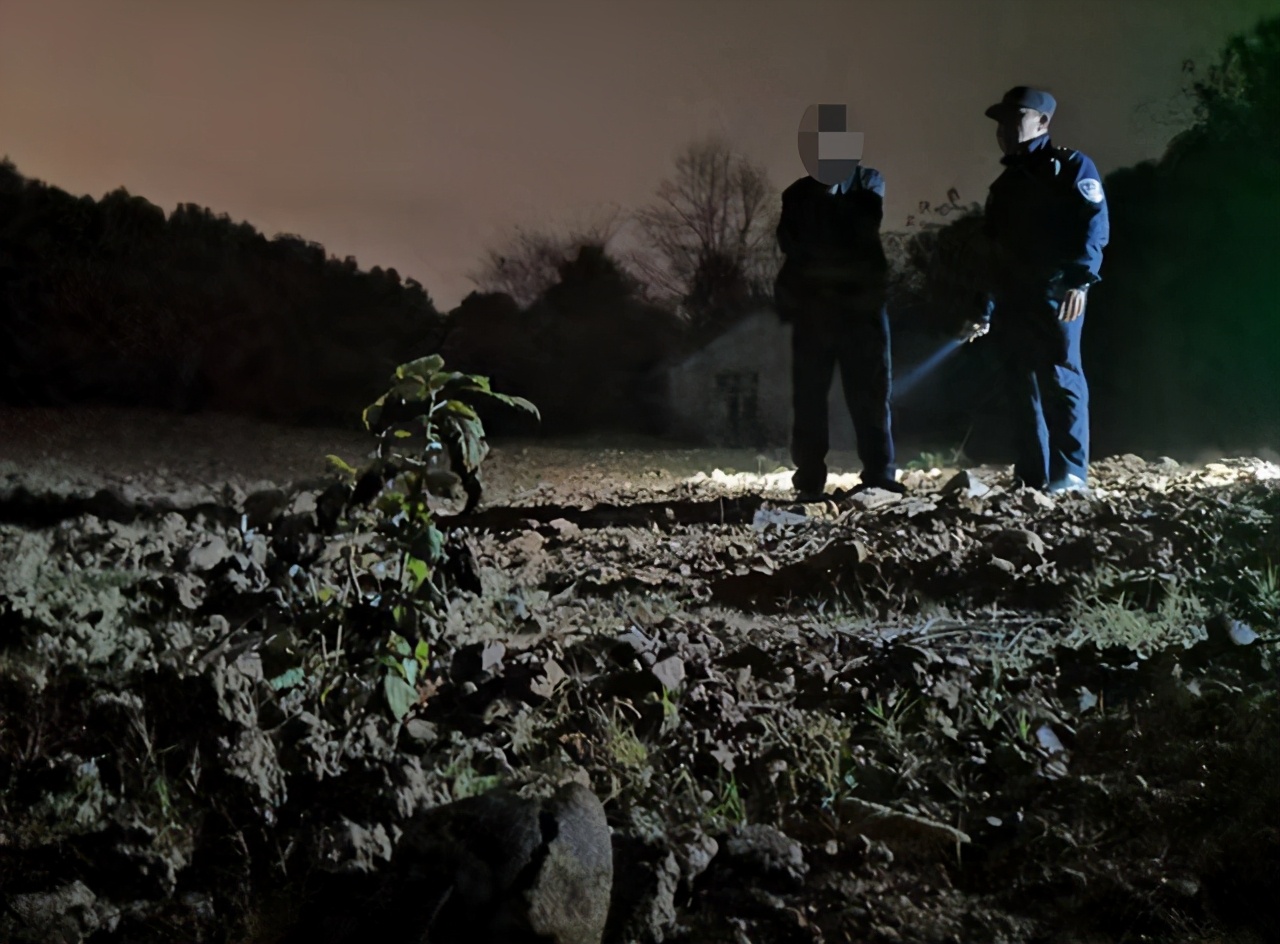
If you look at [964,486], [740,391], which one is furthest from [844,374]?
[964,486]

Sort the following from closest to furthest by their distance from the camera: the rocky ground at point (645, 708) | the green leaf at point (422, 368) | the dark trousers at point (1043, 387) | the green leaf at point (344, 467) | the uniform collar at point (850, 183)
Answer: the rocky ground at point (645, 708) < the green leaf at point (422, 368) < the green leaf at point (344, 467) < the uniform collar at point (850, 183) < the dark trousers at point (1043, 387)

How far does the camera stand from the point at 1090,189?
2.70 m

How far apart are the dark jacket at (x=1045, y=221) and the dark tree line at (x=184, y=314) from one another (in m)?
1.36

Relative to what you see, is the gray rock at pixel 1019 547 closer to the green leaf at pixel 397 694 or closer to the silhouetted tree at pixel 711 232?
the silhouetted tree at pixel 711 232

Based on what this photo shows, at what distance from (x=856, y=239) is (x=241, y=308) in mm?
1535

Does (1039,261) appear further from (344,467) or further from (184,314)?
(184,314)

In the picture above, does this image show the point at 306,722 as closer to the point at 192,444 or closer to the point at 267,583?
the point at 267,583

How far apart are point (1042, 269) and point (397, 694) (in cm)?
180

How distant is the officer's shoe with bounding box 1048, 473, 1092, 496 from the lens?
293cm

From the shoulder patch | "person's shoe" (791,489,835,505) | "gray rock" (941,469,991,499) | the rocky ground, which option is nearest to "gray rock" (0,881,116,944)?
the rocky ground

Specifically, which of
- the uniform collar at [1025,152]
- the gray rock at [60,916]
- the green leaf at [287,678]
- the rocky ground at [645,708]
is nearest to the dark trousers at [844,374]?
the rocky ground at [645,708]

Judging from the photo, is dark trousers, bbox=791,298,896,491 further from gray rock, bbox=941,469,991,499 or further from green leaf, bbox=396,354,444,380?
green leaf, bbox=396,354,444,380

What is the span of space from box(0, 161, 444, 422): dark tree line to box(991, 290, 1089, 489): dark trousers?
1.41 meters

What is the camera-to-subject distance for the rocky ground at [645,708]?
2.00 meters
